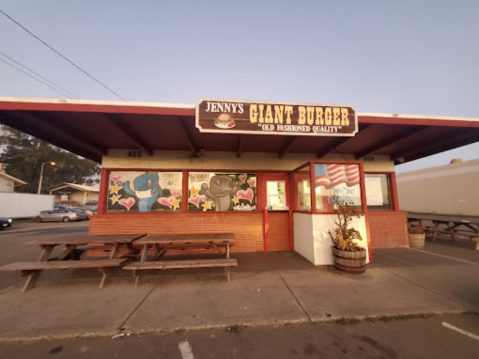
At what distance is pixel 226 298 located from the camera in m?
3.35

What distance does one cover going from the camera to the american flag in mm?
5293

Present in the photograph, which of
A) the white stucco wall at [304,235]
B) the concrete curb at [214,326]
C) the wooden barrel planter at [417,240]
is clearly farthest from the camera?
the wooden barrel planter at [417,240]

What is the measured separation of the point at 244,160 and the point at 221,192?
1385 mm

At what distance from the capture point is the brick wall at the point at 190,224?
236 inches

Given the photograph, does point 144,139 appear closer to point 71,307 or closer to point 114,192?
point 114,192

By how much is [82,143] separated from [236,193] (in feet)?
16.2

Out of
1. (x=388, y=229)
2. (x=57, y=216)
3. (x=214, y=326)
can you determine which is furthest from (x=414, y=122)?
(x=57, y=216)

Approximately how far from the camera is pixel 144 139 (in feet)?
18.7

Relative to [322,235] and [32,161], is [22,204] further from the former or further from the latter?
[322,235]

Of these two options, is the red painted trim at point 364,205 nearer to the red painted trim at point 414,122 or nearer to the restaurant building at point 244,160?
the restaurant building at point 244,160

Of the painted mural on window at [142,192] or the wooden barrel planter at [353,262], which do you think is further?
the painted mural on window at [142,192]

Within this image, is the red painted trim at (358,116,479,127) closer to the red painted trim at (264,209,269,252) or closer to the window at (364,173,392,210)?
the window at (364,173,392,210)

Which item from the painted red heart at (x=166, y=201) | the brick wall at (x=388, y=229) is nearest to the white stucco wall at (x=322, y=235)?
the brick wall at (x=388, y=229)

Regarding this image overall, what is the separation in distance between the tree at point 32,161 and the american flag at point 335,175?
4666 centimetres
